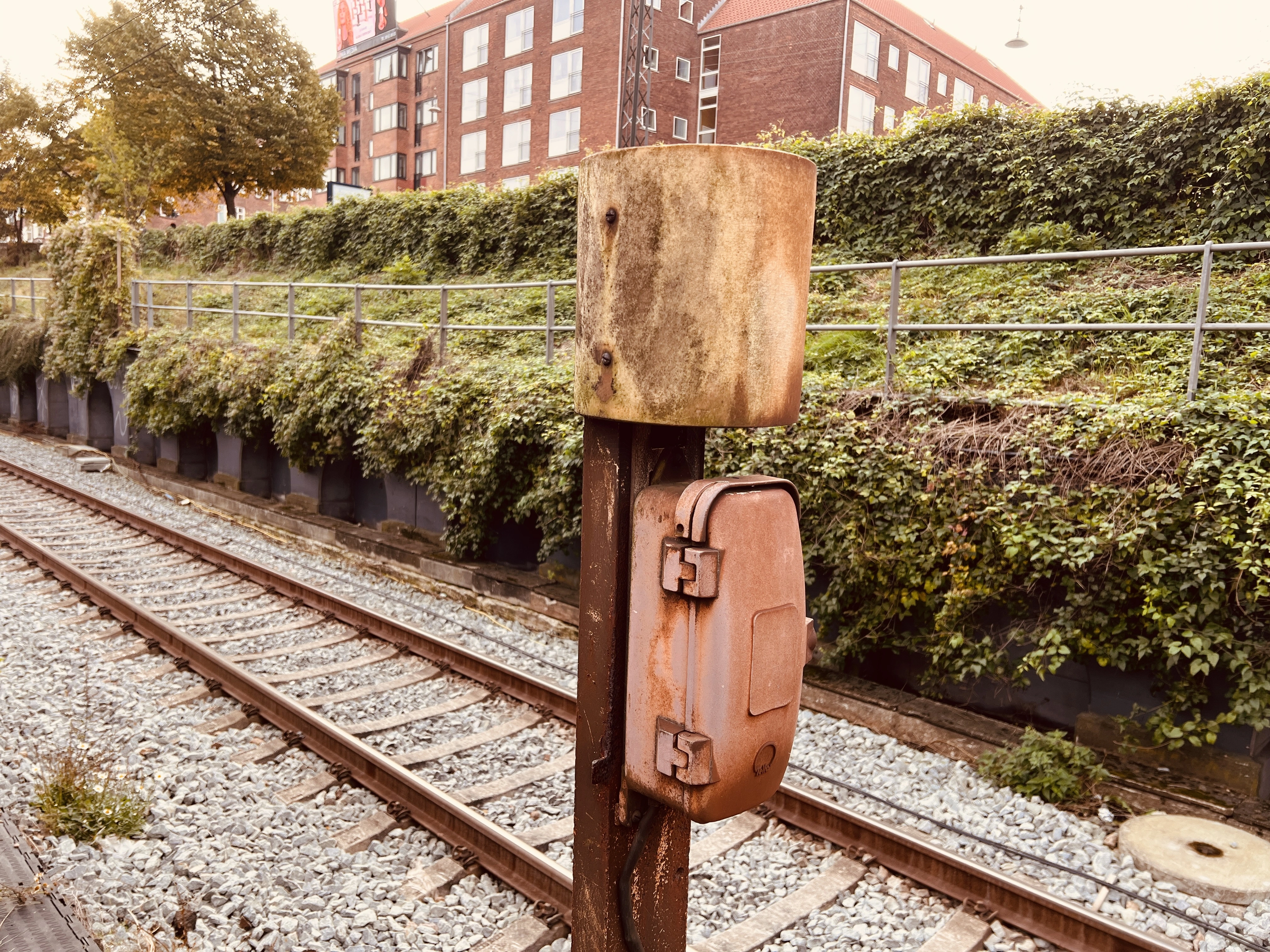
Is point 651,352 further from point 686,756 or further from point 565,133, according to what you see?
point 565,133

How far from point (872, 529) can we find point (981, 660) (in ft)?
3.58

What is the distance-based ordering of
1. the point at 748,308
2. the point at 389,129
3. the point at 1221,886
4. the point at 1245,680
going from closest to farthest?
the point at 748,308 < the point at 1221,886 < the point at 1245,680 < the point at 389,129

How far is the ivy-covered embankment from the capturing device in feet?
16.8

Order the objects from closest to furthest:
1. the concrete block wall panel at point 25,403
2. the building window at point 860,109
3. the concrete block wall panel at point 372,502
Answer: the concrete block wall panel at point 372,502 < the concrete block wall panel at point 25,403 < the building window at point 860,109

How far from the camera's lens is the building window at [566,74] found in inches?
1622

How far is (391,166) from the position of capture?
57.8m

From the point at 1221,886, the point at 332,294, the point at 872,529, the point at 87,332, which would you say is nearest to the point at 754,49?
the point at 332,294

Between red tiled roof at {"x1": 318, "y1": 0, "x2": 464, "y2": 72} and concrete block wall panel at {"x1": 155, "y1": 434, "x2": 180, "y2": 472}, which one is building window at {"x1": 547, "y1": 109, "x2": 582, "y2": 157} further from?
concrete block wall panel at {"x1": 155, "y1": 434, "x2": 180, "y2": 472}

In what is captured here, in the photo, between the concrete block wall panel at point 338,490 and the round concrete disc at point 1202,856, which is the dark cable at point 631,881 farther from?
the concrete block wall panel at point 338,490

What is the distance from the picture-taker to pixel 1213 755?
4.99 m

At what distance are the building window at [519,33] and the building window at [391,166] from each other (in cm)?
1463

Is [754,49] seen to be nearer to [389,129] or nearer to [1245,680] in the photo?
[389,129]

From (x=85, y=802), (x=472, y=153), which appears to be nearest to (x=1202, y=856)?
(x=85, y=802)

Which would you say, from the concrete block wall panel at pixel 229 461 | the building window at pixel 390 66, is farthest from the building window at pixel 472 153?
the concrete block wall panel at pixel 229 461
